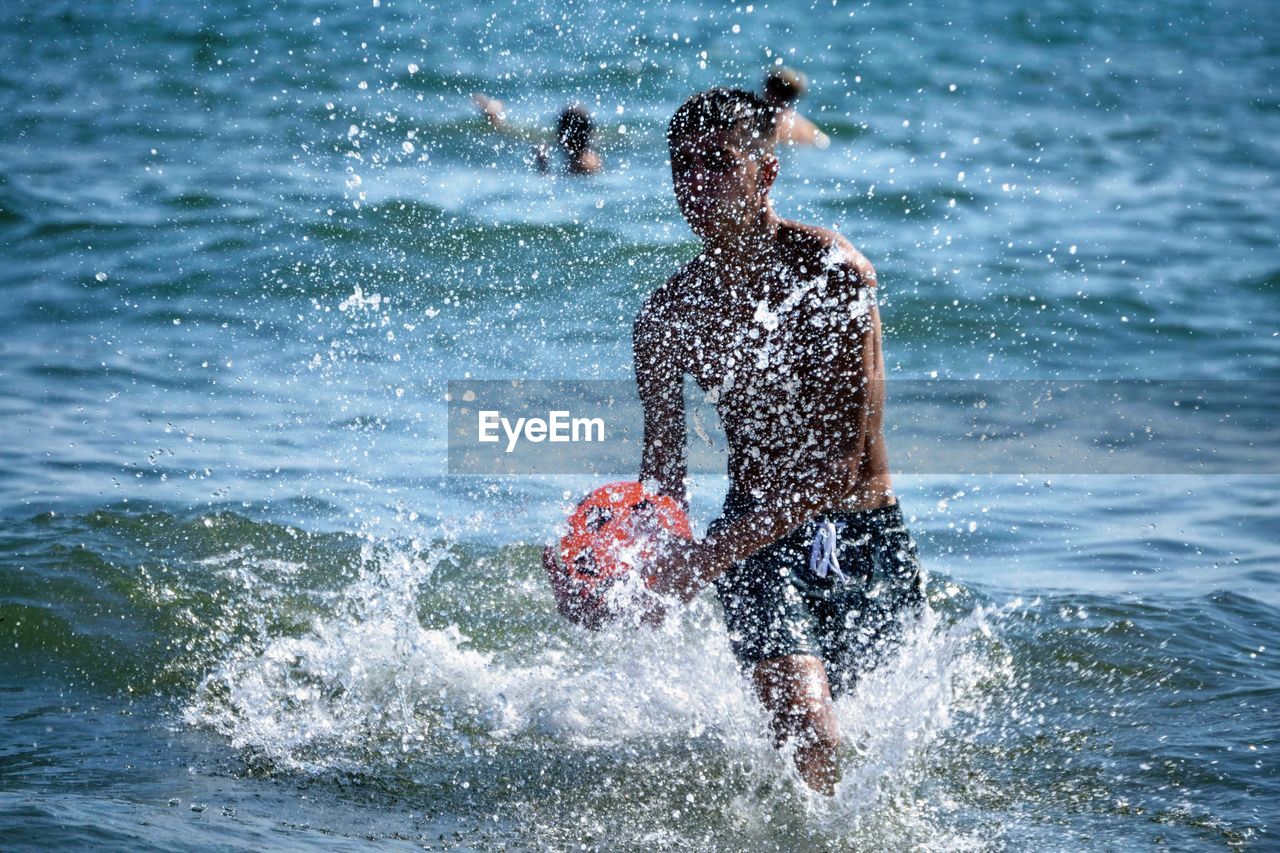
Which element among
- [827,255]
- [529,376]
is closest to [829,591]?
[827,255]

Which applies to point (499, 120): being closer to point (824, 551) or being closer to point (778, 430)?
point (778, 430)

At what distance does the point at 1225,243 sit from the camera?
1336 centimetres

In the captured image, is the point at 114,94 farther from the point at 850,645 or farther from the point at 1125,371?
the point at 850,645

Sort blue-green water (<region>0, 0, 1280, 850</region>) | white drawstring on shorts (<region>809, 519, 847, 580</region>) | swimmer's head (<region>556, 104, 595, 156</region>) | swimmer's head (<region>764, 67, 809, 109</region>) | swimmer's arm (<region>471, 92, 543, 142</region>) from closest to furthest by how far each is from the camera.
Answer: white drawstring on shorts (<region>809, 519, 847, 580</region>) < blue-green water (<region>0, 0, 1280, 850</region>) < swimmer's head (<region>556, 104, 595, 156</region>) < swimmer's arm (<region>471, 92, 543, 142</region>) < swimmer's head (<region>764, 67, 809, 109</region>)

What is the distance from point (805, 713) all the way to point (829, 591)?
0.37m

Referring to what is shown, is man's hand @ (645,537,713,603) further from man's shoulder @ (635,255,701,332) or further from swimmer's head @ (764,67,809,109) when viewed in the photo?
swimmer's head @ (764,67,809,109)

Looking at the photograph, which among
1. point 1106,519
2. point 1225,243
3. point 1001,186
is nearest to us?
point 1106,519

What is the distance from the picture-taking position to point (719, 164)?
4129mm

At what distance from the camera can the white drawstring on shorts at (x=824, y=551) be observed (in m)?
4.27

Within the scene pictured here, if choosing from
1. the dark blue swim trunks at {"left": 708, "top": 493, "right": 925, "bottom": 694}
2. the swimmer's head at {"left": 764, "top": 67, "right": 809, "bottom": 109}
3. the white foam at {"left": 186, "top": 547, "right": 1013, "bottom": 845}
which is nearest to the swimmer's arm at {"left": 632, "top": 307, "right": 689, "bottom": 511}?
the dark blue swim trunks at {"left": 708, "top": 493, "right": 925, "bottom": 694}

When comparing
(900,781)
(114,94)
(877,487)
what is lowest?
(900,781)

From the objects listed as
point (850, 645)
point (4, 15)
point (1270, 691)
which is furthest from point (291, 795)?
point (4, 15)

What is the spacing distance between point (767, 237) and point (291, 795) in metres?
2.12

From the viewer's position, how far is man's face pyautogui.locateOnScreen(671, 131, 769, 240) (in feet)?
13.5
